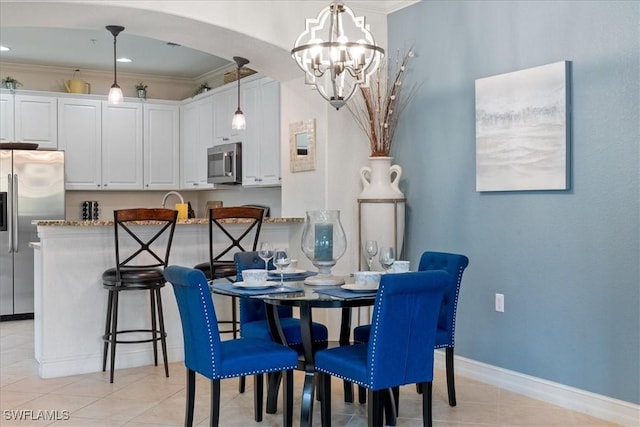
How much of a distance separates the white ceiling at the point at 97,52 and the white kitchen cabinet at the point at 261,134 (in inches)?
17.2

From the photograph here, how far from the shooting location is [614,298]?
358 centimetres

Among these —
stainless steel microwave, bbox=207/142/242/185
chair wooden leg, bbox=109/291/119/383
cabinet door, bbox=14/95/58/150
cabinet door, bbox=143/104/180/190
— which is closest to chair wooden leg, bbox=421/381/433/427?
chair wooden leg, bbox=109/291/119/383

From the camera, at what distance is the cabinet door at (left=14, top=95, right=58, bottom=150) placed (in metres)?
7.27

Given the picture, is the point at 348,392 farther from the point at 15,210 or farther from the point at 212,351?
the point at 15,210

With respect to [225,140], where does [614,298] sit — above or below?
below

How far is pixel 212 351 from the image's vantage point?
2949 millimetres

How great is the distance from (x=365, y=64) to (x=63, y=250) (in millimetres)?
2484

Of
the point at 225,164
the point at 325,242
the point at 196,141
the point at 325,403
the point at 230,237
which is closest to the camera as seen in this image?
the point at 325,403

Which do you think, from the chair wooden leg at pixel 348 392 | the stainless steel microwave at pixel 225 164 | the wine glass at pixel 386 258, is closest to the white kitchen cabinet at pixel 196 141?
the stainless steel microwave at pixel 225 164

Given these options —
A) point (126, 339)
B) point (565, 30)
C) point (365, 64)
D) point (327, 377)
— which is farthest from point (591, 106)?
point (126, 339)

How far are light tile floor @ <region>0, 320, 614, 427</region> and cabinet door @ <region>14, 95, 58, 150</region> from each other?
3.39 meters

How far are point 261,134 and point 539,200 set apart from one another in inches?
116

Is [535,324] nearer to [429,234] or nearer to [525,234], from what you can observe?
[525,234]

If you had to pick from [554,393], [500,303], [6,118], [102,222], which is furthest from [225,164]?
[554,393]
